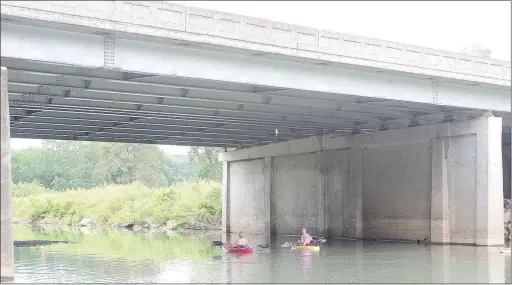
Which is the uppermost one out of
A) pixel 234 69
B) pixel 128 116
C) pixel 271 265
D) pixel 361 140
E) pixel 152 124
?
pixel 234 69

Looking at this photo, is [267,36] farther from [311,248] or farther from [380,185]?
[380,185]

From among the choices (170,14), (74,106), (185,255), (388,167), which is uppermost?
(170,14)

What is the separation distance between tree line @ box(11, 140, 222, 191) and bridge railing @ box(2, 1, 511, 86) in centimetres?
8150

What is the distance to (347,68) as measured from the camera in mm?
25750

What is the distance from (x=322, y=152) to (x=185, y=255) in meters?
13.8

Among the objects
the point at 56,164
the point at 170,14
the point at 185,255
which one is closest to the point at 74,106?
the point at 185,255

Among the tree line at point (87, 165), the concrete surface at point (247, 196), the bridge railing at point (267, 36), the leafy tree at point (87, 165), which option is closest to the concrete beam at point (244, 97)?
the bridge railing at point (267, 36)

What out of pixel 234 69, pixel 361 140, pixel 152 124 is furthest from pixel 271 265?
pixel 361 140

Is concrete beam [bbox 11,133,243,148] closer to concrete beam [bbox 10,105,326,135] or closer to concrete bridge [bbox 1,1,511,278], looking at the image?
concrete bridge [bbox 1,1,511,278]

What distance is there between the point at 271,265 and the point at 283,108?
27.3ft

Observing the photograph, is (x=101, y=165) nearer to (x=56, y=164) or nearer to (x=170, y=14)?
(x=56, y=164)

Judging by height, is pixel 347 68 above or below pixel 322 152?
above

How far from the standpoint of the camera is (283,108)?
30.8m

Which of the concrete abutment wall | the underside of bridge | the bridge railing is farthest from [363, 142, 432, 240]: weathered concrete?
the bridge railing
